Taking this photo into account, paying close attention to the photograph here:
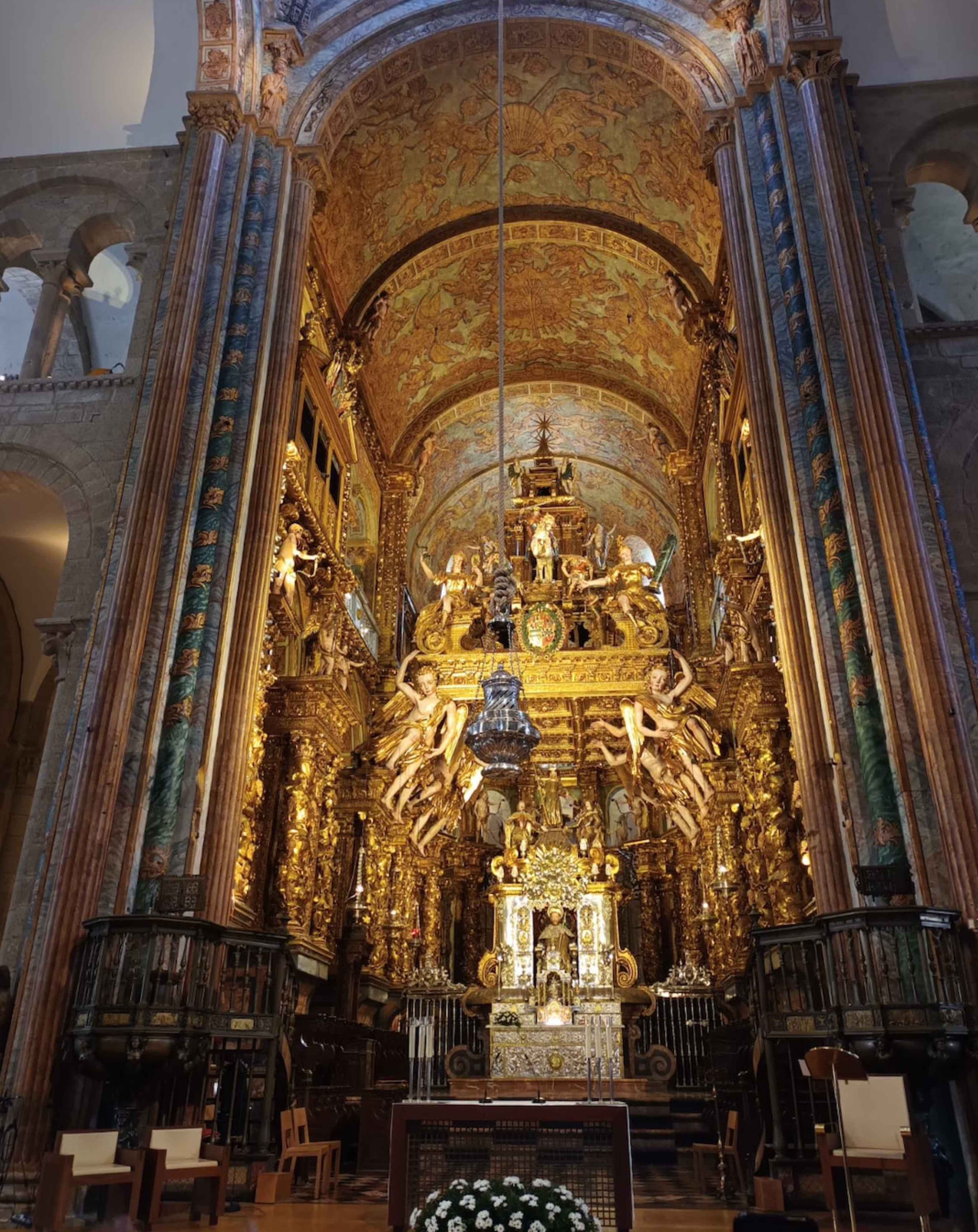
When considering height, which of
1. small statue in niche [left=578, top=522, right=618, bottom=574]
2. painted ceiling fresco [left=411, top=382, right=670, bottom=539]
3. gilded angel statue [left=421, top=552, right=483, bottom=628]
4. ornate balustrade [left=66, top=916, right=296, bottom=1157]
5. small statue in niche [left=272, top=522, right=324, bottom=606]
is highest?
painted ceiling fresco [left=411, top=382, right=670, bottom=539]

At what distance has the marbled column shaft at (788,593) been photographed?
8211 millimetres

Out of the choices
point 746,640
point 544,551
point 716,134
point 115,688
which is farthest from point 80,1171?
point 544,551

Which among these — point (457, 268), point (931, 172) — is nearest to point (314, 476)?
point (457, 268)

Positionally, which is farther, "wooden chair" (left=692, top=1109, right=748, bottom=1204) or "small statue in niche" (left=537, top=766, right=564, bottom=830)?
"small statue in niche" (left=537, top=766, right=564, bottom=830)

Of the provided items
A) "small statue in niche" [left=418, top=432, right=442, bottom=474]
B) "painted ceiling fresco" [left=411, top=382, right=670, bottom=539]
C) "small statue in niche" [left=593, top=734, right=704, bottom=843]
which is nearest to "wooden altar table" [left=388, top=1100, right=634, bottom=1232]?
"small statue in niche" [left=593, top=734, right=704, bottom=843]

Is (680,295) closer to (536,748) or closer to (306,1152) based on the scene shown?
(536,748)

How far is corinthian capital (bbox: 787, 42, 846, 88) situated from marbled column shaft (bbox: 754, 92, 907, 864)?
54 cm

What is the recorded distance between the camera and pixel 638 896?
18.6 meters

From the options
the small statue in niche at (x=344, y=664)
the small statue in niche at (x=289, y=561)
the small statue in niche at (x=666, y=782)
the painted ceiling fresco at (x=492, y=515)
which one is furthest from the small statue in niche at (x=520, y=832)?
the small statue in niche at (x=289, y=561)

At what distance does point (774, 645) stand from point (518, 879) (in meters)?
6.67

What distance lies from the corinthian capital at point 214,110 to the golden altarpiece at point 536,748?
3152mm

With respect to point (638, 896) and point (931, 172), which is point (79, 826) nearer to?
point (931, 172)

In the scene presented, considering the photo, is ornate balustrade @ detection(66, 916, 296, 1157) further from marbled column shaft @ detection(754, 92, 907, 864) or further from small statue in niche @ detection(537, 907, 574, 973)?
small statue in niche @ detection(537, 907, 574, 973)

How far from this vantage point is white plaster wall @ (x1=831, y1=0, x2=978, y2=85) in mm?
11789
